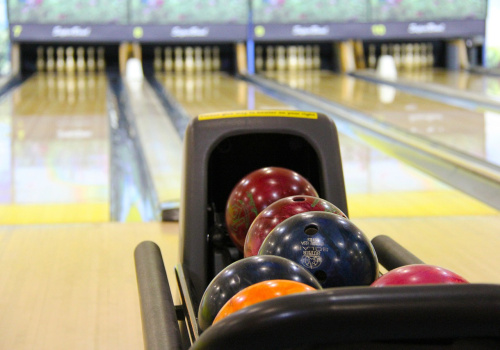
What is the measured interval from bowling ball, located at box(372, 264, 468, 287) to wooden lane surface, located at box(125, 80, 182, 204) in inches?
50.0

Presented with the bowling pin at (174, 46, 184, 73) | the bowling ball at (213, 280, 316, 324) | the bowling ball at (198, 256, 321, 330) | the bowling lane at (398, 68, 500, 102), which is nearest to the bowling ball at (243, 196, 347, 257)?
the bowling ball at (198, 256, 321, 330)

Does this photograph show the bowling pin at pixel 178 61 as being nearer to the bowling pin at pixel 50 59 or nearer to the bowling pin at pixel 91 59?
the bowling pin at pixel 91 59


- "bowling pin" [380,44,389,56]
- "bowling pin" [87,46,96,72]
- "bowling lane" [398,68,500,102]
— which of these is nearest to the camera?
"bowling lane" [398,68,500,102]

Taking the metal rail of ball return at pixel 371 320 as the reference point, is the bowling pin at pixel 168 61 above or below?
above

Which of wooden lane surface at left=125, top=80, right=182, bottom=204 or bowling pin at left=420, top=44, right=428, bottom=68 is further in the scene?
bowling pin at left=420, top=44, right=428, bottom=68

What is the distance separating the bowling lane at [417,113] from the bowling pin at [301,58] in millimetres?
641

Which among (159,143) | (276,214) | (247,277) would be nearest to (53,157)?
(159,143)

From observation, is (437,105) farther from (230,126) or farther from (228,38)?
(230,126)

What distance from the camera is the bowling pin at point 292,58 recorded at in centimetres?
656

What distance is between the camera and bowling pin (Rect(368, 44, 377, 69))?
267 inches

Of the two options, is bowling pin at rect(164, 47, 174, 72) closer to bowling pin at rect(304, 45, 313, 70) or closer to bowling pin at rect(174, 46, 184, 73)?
bowling pin at rect(174, 46, 184, 73)

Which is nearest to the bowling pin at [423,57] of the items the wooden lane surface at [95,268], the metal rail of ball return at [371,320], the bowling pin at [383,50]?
the bowling pin at [383,50]

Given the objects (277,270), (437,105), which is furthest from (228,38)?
(277,270)

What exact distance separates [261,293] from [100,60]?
5874 mm
